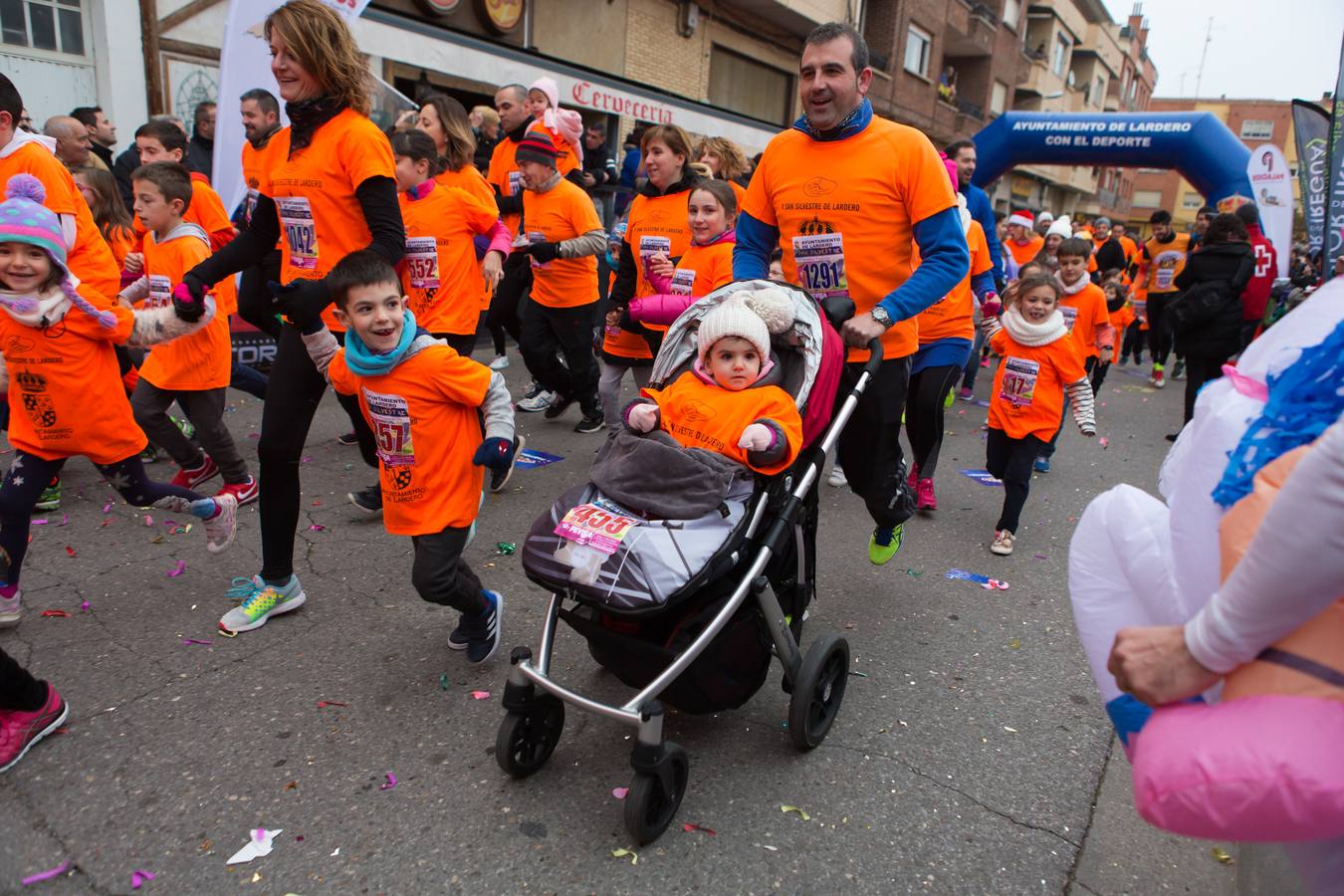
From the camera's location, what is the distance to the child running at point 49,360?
3062 millimetres

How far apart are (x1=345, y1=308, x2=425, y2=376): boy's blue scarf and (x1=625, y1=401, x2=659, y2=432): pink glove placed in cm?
84

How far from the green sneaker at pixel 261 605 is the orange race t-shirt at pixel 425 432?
2.51 ft

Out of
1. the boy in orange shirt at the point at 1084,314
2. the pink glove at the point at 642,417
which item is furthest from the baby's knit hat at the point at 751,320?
the boy in orange shirt at the point at 1084,314

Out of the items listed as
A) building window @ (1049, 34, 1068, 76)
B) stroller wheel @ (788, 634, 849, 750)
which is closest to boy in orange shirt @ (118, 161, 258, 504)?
stroller wheel @ (788, 634, 849, 750)

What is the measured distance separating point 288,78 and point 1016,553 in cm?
406

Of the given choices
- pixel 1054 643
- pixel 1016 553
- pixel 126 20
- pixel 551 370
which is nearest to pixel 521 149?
pixel 551 370

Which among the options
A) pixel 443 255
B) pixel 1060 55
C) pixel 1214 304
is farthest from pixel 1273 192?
pixel 1060 55

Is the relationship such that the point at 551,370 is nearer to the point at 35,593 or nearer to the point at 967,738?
the point at 35,593

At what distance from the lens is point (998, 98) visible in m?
32.8

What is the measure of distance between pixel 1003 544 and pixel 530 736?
120 inches

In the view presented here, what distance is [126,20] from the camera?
28.6ft

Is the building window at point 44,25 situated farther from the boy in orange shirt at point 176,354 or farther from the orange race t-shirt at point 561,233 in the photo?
the orange race t-shirt at point 561,233

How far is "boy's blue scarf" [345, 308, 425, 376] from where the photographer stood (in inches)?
111

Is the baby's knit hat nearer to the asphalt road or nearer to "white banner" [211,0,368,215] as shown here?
the asphalt road
